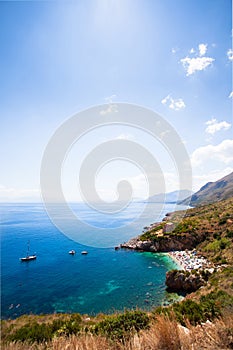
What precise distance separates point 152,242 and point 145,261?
5430 mm

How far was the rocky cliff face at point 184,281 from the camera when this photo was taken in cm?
1694

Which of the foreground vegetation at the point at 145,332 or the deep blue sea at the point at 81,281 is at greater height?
the foreground vegetation at the point at 145,332

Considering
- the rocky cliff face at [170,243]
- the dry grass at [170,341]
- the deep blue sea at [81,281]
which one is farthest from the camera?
the rocky cliff face at [170,243]

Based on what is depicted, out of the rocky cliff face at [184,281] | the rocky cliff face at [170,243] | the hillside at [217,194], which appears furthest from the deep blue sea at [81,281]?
the hillside at [217,194]

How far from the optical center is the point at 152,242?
32000 mm

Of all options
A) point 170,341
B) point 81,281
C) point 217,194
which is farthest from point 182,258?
point 217,194

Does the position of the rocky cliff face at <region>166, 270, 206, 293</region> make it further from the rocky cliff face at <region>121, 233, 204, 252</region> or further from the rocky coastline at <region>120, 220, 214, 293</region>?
the rocky cliff face at <region>121, 233, 204, 252</region>

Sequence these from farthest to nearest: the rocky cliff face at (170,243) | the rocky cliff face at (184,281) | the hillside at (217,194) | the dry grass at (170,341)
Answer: the hillside at (217,194) → the rocky cliff face at (170,243) → the rocky cliff face at (184,281) → the dry grass at (170,341)

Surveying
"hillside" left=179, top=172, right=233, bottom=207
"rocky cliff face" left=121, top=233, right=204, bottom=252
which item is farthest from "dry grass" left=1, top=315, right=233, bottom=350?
"hillside" left=179, top=172, right=233, bottom=207

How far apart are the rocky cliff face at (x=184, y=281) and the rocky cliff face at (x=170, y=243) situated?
37.3 ft

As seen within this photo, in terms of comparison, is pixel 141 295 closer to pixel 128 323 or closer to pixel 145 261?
pixel 145 261

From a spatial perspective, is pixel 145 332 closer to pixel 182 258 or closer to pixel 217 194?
pixel 182 258

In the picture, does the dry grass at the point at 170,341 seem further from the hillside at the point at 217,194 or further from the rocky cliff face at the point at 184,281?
the hillside at the point at 217,194

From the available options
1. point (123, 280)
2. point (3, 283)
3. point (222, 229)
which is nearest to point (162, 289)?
point (123, 280)
